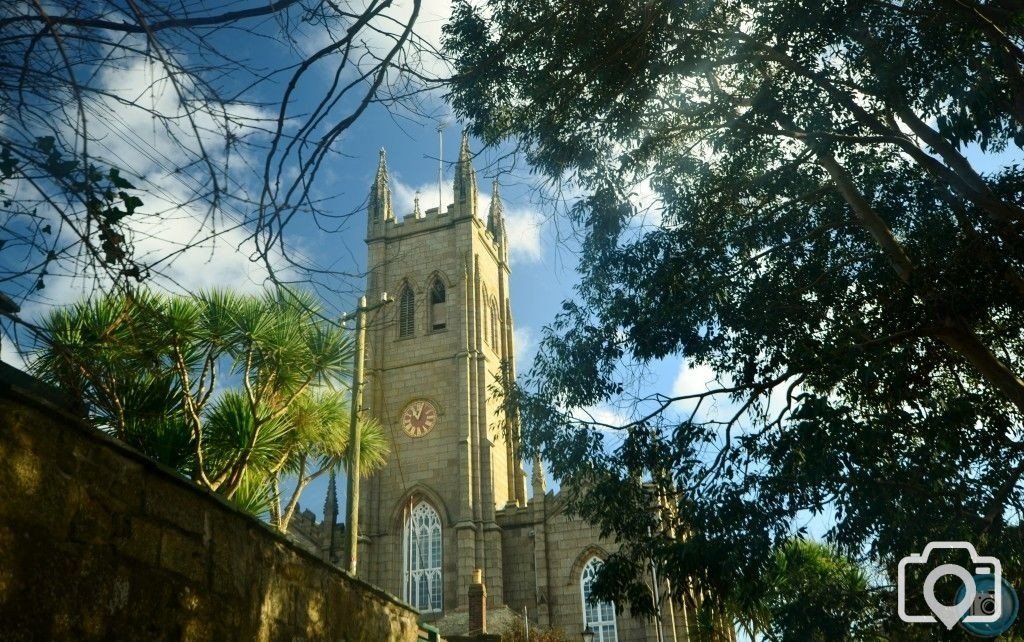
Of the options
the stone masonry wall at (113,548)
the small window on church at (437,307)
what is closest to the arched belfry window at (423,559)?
the small window on church at (437,307)

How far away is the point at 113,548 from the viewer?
2.88m

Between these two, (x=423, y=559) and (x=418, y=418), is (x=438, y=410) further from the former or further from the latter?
(x=423, y=559)

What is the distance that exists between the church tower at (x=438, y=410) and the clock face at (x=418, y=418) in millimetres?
44

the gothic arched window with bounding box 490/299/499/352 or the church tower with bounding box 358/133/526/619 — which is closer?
the church tower with bounding box 358/133/526/619

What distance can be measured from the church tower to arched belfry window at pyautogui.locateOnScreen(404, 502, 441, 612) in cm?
4

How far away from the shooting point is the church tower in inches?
1276

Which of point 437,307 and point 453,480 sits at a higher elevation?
point 437,307

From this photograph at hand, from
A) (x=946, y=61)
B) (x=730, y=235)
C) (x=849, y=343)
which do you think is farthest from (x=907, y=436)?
(x=946, y=61)

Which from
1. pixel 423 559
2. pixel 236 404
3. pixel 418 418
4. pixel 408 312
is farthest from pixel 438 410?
pixel 236 404

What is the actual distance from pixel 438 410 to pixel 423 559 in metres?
6.45

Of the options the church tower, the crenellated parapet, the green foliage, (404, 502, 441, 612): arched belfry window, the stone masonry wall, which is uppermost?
the crenellated parapet

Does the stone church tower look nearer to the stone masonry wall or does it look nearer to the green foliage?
the green foliage

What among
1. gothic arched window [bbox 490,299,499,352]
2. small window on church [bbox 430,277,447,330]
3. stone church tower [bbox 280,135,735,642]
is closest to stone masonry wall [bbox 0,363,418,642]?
A: stone church tower [bbox 280,135,735,642]

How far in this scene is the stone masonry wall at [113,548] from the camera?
2.52m
